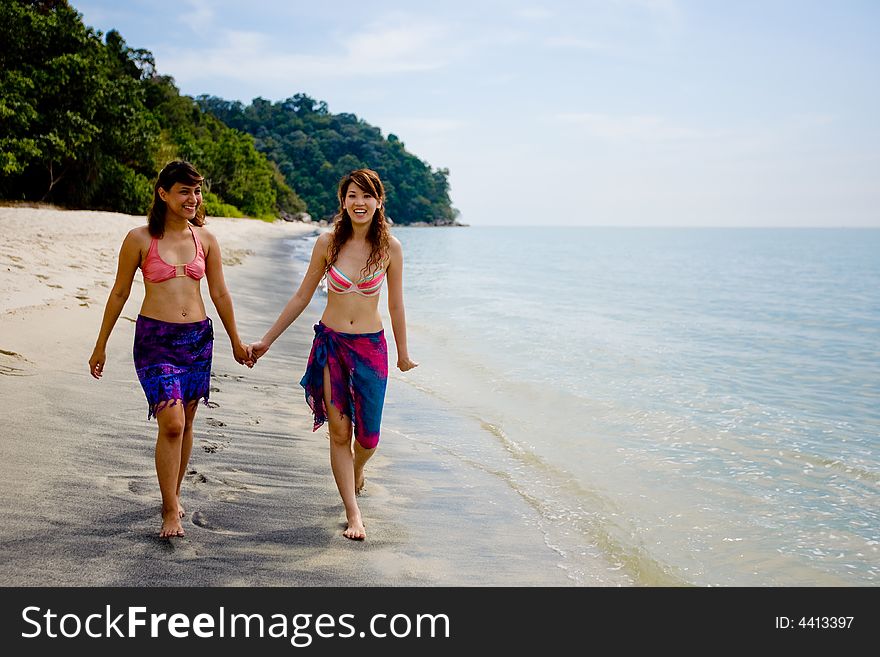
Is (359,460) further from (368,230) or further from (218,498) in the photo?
(368,230)

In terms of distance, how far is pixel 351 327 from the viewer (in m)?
3.98

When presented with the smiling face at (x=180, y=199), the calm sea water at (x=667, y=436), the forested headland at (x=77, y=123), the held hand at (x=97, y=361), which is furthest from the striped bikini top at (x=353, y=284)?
the forested headland at (x=77, y=123)

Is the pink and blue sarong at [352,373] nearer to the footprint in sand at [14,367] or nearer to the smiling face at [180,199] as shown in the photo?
the smiling face at [180,199]

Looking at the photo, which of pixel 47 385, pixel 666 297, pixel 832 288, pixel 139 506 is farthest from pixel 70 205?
pixel 832 288

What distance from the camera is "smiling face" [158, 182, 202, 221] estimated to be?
3.63 m

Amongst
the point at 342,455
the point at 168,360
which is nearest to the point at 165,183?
the point at 168,360

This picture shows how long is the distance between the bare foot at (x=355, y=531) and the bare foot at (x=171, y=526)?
0.88m

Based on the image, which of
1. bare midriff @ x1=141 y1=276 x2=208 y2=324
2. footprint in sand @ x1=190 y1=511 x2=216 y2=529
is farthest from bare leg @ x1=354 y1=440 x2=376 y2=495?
bare midriff @ x1=141 y1=276 x2=208 y2=324

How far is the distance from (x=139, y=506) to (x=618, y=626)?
2616 millimetres

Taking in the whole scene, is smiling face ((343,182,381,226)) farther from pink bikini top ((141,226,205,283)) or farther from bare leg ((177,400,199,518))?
bare leg ((177,400,199,518))

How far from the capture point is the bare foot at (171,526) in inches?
140

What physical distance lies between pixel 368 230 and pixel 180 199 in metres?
1.03

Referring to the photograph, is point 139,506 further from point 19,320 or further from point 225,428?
point 19,320

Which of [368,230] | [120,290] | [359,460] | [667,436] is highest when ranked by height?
[368,230]
